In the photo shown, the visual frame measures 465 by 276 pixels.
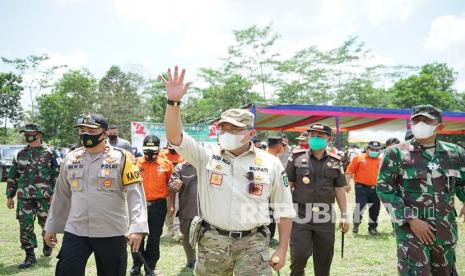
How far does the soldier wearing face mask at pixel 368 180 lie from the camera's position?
350 inches

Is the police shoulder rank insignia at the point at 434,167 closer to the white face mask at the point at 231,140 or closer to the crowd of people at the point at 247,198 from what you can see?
the crowd of people at the point at 247,198

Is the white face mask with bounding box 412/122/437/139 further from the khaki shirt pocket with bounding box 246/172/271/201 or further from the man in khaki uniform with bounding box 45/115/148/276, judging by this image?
the man in khaki uniform with bounding box 45/115/148/276

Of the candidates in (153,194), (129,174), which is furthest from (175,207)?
(129,174)

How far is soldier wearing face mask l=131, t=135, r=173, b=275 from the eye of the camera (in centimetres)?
586

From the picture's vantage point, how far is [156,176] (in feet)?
20.0

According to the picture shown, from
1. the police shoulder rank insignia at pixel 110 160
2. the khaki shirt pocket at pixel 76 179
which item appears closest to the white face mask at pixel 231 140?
the police shoulder rank insignia at pixel 110 160

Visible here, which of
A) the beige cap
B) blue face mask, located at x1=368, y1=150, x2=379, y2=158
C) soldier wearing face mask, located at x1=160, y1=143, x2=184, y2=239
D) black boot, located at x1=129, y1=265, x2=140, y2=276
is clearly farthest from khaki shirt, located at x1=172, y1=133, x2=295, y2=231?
blue face mask, located at x1=368, y1=150, x2=379, y2=158

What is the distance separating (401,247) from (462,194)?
814 mm

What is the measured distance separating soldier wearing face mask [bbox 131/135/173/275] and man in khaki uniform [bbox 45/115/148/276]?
2.02 meters

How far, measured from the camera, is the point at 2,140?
41.2 meters

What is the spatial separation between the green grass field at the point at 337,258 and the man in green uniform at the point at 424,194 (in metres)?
2.49

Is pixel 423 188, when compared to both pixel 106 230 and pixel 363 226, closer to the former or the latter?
pixel 106 230

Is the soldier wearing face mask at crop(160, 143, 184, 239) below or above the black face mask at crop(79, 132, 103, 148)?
below

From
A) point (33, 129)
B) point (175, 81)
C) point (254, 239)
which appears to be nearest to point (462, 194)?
point (254, 239)
